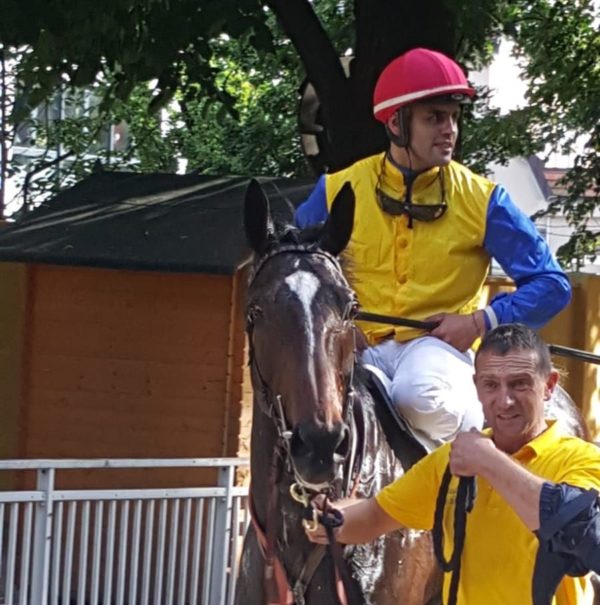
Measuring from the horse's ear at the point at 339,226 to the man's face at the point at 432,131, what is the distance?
61cm

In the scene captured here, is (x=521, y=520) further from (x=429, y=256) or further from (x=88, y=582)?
(x=88, y=582)

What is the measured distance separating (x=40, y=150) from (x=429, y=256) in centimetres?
1518

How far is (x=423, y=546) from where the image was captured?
15.0 feet

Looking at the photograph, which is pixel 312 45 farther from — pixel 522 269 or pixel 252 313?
pixel 252 313

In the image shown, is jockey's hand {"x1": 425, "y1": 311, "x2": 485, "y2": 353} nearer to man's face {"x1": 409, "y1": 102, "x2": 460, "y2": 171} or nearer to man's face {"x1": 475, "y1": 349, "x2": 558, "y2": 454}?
man's face {"x1": 409, "y1": 102, "x2": 460, "y2": 171}

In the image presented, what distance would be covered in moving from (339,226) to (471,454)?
140 centimetres

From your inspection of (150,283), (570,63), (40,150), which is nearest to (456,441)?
(150,283)

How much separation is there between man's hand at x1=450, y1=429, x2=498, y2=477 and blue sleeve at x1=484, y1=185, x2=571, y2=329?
157cm

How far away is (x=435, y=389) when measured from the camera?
4742 millimetres

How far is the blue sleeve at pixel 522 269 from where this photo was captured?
4.86 metres

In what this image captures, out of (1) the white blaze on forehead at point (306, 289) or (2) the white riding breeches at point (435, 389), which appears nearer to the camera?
(1) the white blaze on forehead at point (306, 289)

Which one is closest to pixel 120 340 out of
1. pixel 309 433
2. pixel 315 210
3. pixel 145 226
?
pixel 145 226

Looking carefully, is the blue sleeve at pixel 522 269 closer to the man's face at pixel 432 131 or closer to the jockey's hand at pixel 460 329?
the jockey's hand at pixel 460 329

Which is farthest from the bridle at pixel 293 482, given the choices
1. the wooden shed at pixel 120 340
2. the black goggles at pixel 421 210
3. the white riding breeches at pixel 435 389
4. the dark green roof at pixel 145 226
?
the wooden shed at pixel 120 340
